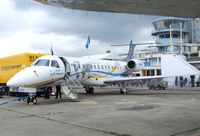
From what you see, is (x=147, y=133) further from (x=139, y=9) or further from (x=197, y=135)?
(x=139, y=9)

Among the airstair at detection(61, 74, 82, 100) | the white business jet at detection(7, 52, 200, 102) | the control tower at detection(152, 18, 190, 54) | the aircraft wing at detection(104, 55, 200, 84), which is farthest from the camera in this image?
the control tower at detection(152, 18, 190, 54)

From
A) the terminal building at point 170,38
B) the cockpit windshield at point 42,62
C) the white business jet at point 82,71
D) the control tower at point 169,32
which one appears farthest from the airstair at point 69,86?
the control tower at point 169,32

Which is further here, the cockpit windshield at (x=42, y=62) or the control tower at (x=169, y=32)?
the control tower at (x=169, y=32)

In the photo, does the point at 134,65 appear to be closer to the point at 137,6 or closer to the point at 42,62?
the point at 42,62

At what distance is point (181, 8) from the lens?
6984mm

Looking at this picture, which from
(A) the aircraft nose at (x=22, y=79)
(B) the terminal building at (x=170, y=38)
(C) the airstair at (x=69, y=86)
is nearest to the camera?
(A) the aircraft nose at (x=22, y=79)

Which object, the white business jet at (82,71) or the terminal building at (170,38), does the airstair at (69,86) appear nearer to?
the white business jet at (82,71)

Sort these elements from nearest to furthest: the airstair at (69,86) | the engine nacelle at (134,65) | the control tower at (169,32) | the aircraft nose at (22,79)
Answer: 1. the aircraft nose at (22,79)
2. the airstair at (69,86)
3. the engine nacelle at (134,65)
4. the control tower at (169,32)

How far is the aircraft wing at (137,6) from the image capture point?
616 cm

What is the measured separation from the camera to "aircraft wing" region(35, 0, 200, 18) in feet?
20.2

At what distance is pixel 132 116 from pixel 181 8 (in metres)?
5.13

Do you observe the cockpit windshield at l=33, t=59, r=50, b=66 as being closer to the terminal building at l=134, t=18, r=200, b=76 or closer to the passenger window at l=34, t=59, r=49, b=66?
the passenger window at l=34, t=59, r=49, b=66

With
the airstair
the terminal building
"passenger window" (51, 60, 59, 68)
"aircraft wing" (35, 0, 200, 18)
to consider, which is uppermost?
the terminal building

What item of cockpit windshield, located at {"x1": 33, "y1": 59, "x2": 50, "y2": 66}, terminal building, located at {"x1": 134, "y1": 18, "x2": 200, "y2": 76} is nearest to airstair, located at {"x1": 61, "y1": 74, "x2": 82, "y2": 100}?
cockpit windshield, located at {"x1": 33, "y1": 59, "x2": 50, "y2": 66}
